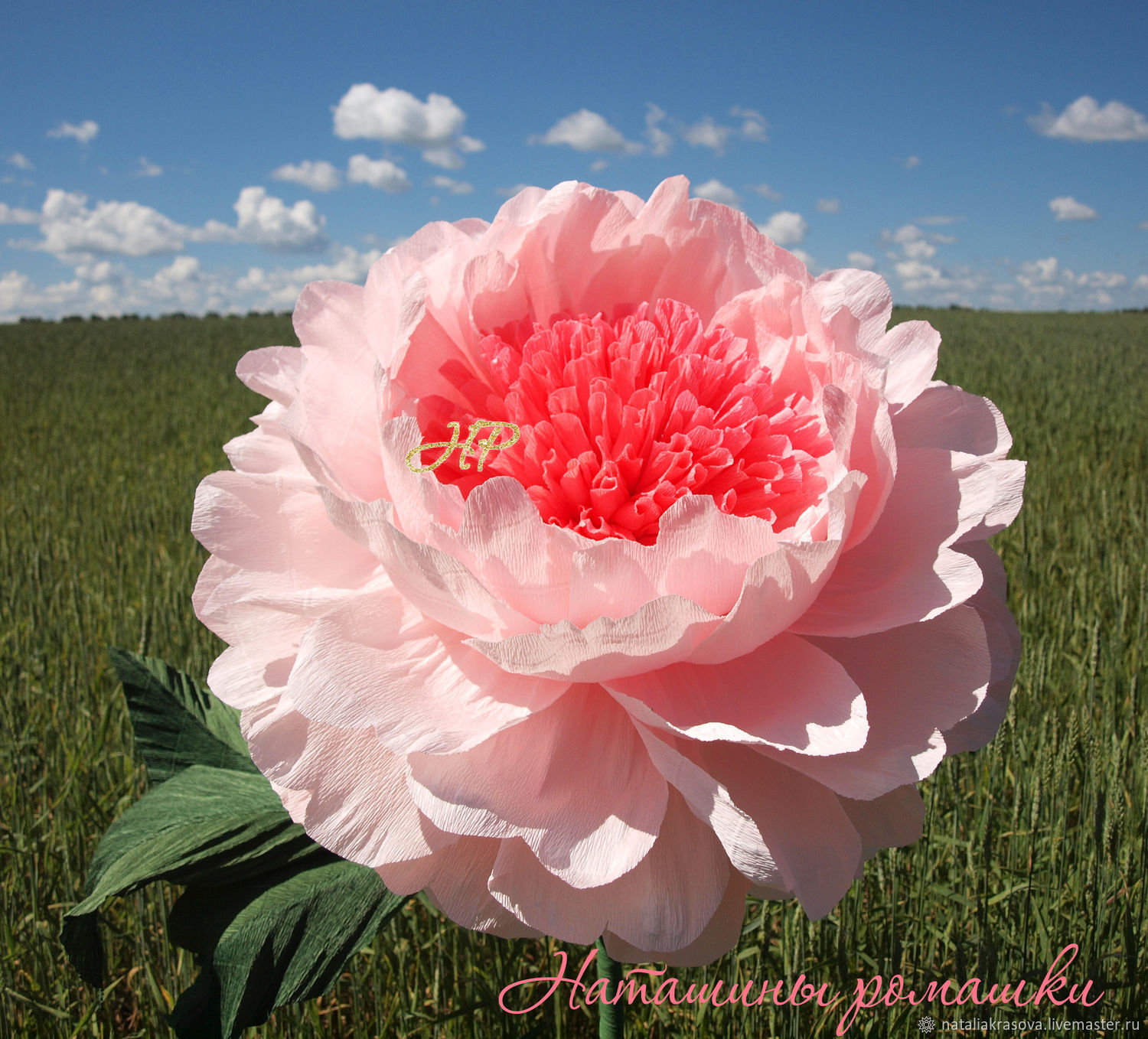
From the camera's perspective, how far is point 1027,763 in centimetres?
205

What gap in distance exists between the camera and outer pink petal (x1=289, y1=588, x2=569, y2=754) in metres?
0.45

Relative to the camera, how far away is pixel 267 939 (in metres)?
0.51

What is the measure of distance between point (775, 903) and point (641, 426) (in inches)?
52.3

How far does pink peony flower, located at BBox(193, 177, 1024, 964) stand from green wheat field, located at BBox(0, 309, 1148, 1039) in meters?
0.58

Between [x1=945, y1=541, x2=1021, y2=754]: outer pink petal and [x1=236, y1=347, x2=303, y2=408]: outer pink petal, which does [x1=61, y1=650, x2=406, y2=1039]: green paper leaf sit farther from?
[x1=945, y1=541, x2=1021, y2=754]: outer pink petal

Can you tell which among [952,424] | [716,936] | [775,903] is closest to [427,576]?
[716,936]

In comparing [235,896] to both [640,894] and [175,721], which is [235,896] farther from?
[640,894]

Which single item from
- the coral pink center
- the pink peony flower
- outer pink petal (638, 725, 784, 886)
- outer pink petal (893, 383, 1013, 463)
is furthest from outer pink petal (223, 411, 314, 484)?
outer pink petal (893, 383, 1013, 463)

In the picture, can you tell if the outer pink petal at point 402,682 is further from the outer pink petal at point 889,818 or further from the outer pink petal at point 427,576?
the outer pink petal at point 889,818

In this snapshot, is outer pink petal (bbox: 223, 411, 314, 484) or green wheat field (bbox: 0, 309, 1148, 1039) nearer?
outer pink petal (bbox: 223, 411, 314, 484)

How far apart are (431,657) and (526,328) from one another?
29 centimetres

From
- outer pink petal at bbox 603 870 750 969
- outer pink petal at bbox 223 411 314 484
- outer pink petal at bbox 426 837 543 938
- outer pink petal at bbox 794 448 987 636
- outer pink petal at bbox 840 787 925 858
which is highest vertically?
outer pink petal at bbox 223 411 314 484

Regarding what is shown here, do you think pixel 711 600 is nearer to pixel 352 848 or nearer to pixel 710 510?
pixel 710 510

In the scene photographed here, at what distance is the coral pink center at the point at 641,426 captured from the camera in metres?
0.55
